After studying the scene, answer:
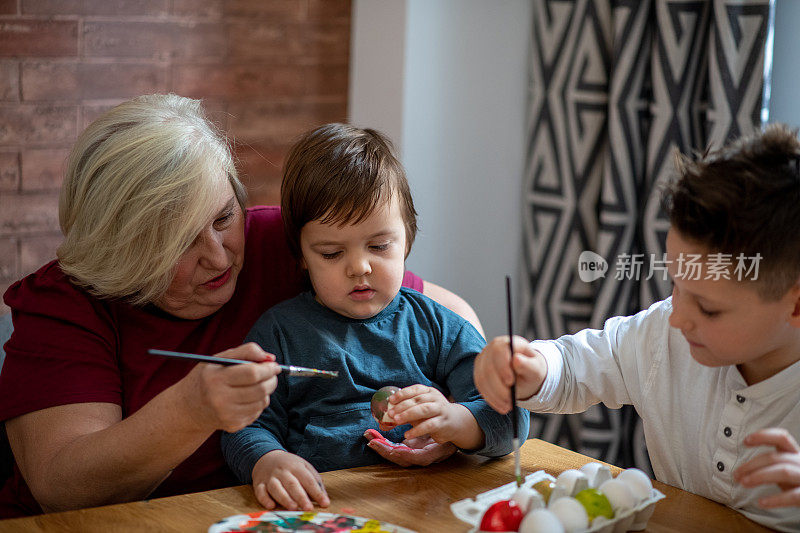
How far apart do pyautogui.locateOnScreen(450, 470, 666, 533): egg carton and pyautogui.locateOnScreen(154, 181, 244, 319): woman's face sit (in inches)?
23.7

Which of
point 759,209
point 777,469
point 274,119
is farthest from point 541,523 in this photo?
point 274,119

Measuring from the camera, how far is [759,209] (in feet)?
3.75

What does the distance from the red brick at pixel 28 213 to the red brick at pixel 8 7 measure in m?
0.38

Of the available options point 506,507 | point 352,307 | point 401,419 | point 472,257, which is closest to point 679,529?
point 506,507

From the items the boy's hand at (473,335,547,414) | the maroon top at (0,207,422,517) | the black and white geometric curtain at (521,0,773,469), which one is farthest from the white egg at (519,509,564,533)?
the black and white geometric curtain at (521,0,773,469)

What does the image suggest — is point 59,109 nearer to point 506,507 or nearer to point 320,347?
point 320,347

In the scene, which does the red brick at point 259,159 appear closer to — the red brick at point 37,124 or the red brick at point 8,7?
the red brick at point 37,124

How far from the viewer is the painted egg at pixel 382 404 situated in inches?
51.9

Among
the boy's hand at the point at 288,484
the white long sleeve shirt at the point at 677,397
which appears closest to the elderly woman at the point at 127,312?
the boy's hand at the point at 288,484


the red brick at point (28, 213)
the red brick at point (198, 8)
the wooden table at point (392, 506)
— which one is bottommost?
Result: the wooden table at point (392, 506)

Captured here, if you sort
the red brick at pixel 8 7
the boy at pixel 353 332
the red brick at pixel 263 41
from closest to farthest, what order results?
the boy at pixel 353 332 < the red brick at pixel 8 7 < the red brick at pixel 263 41

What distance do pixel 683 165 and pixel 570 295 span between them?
1.15 meters

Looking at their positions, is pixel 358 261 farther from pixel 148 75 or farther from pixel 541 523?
pixel 148 75

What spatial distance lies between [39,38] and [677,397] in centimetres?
150
